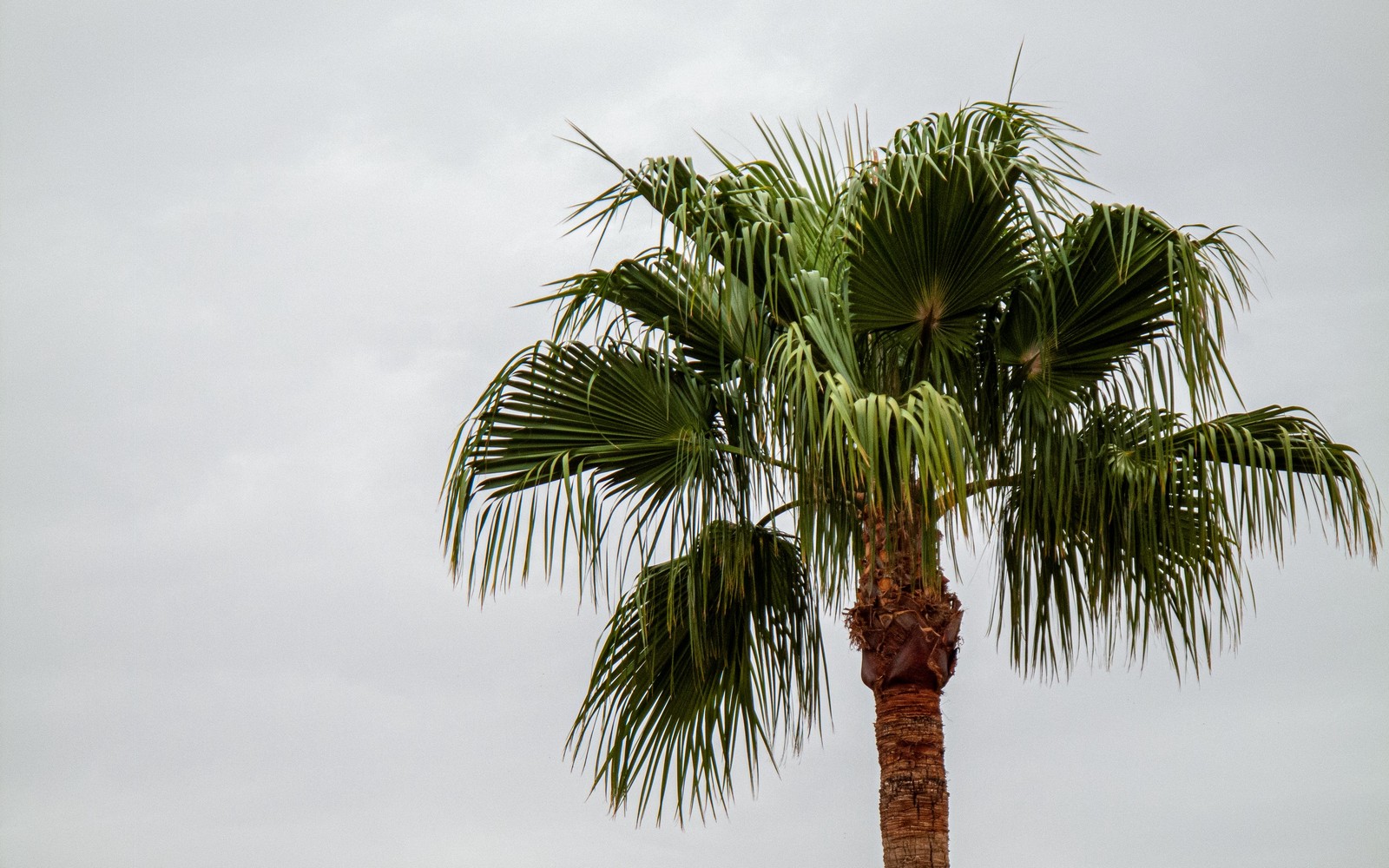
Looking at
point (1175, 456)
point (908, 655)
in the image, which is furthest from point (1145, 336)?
point (908, 655)

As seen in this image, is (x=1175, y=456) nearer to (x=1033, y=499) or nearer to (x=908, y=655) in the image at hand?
(x=1033, y=499)

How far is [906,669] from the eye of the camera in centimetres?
605

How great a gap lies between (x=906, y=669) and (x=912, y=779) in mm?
457

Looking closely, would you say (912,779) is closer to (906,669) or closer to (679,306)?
(906,669)

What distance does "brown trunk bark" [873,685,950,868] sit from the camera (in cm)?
588

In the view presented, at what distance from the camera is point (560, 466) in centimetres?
630

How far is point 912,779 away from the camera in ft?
19.6

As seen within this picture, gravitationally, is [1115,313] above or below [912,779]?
above

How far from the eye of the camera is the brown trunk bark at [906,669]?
19.5ft

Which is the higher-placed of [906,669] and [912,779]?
[906,669]

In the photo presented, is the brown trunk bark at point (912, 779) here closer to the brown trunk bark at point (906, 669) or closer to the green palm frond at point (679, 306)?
the brown trunk bark at point (906, 669)

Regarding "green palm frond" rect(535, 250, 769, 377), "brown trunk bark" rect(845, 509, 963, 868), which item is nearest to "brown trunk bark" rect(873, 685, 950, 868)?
"brown trunk bark" rect(845, 509, 963, 868)

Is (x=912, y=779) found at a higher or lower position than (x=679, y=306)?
lower

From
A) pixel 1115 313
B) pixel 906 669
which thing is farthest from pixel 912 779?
pixel 1115 313
